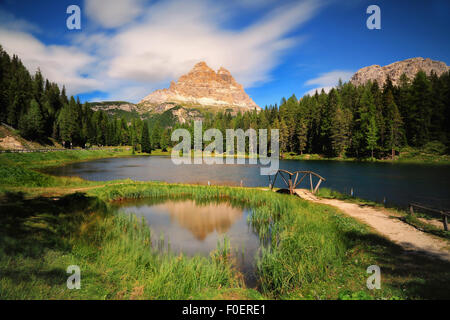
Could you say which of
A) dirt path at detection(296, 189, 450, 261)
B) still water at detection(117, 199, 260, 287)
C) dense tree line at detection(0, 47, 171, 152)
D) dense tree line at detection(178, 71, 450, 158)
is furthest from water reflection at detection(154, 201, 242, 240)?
dense tree line at detection(0, 47, 171, 152)

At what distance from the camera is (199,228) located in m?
17.8

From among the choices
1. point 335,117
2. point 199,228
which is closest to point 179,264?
point 199,228

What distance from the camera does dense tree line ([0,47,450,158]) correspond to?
69938mm

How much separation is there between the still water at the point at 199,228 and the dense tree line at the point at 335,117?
70382 mm

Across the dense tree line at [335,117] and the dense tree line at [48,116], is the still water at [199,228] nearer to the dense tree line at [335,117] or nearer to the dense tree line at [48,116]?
the dense tree line at [335,117]

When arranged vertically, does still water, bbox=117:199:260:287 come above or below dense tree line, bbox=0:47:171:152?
below

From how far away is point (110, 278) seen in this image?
334 inches

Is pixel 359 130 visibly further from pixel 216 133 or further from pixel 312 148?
pixel 216 133

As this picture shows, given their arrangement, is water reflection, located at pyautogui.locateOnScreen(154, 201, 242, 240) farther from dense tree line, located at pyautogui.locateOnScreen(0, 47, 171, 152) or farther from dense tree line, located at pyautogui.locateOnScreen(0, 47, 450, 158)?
dense tree line, located at pyautogui.locateOnScreen(0, 47, 171, 152)

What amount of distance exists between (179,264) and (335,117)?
282ft

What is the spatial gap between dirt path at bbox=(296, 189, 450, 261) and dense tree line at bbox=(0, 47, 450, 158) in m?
63.9

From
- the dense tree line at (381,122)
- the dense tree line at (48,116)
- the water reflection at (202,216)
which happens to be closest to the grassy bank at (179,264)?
the water reflection at (202,216)

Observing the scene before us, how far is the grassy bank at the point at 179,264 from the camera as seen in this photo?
719 cm
